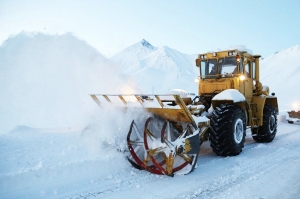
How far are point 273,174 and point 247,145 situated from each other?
2803 mm

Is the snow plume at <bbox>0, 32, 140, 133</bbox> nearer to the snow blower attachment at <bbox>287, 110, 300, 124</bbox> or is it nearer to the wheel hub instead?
the wheel hub

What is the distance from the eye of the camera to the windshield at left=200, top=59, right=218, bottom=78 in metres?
7.08

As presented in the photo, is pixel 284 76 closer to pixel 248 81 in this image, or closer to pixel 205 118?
pixel 248 81

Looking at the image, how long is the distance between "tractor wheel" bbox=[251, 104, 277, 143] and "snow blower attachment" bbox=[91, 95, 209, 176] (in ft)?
10.2

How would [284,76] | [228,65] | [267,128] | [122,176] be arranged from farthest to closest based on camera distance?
[284,76] < [267,128] < [228,65] < [122,176]

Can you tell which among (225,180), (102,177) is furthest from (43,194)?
(225,180)

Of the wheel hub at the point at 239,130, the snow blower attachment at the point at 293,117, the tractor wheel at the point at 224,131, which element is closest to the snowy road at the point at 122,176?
the tractor wheel at the point at 224,131

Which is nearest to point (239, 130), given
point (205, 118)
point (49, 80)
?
point (205, 118)

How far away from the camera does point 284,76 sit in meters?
40.9

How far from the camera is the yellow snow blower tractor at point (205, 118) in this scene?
4492 mm

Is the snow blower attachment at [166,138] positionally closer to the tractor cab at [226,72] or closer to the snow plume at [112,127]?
the snow plume at [112,127]

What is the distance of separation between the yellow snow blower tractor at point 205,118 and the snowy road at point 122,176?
0.32 metres

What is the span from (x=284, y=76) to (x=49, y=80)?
40.0m

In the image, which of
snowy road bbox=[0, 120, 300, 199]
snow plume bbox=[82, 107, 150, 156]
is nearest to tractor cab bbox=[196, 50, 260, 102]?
snowy road bbox=[0, 120, 300, 199]
